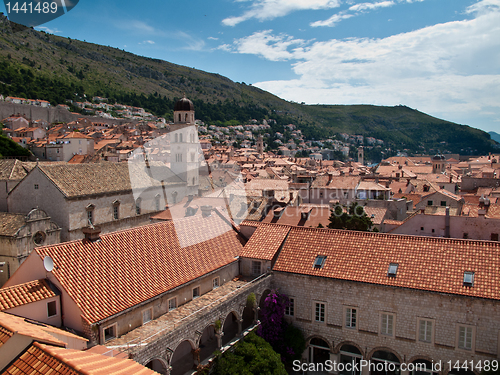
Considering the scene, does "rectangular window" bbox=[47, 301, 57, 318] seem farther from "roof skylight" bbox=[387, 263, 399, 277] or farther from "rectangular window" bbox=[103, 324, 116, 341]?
"roof skylight" bbox=[387, 263, 399, 277]

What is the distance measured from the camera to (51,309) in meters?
15.6

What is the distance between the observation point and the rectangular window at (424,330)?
19.4m

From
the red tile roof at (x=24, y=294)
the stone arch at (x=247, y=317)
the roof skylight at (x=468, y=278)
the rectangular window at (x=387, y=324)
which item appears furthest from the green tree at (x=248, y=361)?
the roof skylight at (x=468, y=278)

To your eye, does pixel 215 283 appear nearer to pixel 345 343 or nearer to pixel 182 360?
pixel 182 360

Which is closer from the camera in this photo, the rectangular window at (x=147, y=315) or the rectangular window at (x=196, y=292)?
the rectangular window at (x=147, y=315)

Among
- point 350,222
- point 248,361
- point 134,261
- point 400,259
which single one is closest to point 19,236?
point 134,261

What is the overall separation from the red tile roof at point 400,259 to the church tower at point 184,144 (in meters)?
25.6

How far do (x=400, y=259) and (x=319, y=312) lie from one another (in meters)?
5.75

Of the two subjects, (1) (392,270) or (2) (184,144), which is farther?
(2) (184,144)

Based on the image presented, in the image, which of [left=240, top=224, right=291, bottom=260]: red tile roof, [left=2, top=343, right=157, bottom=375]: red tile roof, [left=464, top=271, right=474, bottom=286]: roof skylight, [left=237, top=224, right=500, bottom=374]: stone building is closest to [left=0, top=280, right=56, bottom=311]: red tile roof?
[left=2, top=343, right=157, bottom=375]: red tile roof

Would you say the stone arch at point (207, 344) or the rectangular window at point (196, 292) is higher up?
the rectangular window at point (196, 292)

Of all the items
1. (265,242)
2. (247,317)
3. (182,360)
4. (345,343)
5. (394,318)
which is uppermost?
(265,242)

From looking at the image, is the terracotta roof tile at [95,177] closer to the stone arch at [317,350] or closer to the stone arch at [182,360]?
the stone arch at [182,360]

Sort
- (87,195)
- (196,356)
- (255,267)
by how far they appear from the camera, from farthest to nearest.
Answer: (87,195) < (255,267) < (196,356)
